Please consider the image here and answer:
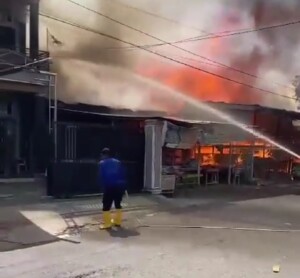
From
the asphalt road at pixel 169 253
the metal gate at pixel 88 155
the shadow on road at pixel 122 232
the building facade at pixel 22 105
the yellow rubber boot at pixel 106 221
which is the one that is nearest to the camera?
the asphalt road at pixel 169 253

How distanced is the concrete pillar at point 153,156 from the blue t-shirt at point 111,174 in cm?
445

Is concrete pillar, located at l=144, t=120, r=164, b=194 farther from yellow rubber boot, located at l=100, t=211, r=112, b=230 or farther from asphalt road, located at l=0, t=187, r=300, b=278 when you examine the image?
yellow rubber boot, located at l=100, t=211, r=112, b=230

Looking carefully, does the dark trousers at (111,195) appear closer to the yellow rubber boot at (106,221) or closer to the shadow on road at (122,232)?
the yellow rubber boot at (106,221)

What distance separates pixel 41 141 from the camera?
18.1m

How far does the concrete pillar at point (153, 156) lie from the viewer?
14.0 m

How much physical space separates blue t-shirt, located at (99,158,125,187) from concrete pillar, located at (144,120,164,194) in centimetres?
445

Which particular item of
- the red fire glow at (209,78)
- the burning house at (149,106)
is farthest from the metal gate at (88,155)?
the red fire glow at (209,78)

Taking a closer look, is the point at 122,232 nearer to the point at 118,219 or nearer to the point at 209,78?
the point at 118,219

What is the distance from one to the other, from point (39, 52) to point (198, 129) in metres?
6.16

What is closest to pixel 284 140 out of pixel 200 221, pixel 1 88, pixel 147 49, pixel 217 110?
pixel 217 110

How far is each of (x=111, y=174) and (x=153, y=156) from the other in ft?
15.3

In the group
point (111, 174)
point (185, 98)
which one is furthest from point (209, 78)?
point (111, 174)

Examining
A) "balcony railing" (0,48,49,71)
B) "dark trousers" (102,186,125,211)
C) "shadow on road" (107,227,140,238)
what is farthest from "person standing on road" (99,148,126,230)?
"balcony railing" (0,48,49,71)

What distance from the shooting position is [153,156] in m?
14.0
